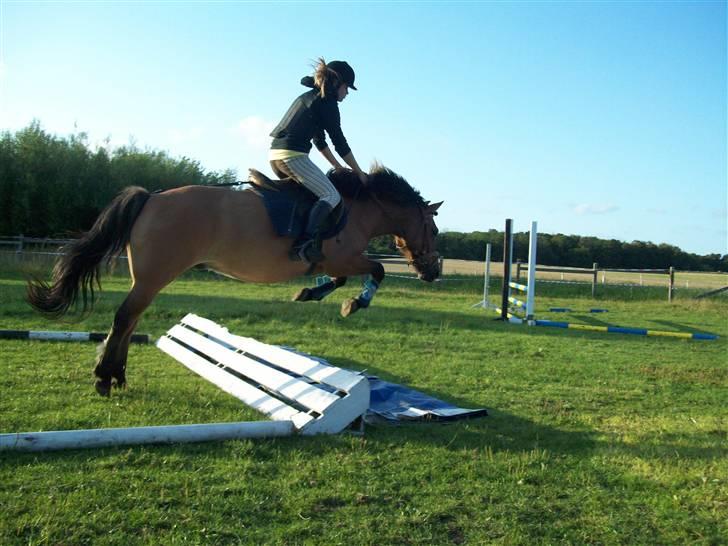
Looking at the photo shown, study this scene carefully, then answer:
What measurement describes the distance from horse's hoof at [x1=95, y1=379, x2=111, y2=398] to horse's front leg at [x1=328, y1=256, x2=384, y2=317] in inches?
85.5

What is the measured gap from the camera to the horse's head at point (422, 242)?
629 cm

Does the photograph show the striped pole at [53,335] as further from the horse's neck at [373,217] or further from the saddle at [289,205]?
the horse's neck at [373,217]

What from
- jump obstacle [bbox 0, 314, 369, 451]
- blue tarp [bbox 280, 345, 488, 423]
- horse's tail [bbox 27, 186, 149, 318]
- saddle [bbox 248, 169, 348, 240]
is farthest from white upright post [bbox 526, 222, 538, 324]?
horse's tail [bbox 27, 186, 149, 318]

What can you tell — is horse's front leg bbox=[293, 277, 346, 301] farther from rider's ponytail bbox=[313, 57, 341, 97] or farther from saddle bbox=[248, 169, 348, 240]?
rider's ponytail bbox=[313, 57, 341, 97]

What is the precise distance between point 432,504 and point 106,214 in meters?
3.63

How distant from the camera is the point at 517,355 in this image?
8945 millimetres

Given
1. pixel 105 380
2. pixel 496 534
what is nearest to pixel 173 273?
pixel 105 380

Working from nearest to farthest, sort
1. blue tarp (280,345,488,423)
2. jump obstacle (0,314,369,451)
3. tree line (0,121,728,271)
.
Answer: jump obstacle (0,314,369,451) < blue tarp (280,345,488,423) < tree line (0,121,728,271)

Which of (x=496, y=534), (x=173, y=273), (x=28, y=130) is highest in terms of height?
(x=28, y=130)

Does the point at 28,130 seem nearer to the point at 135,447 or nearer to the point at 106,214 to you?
the point at 106,214

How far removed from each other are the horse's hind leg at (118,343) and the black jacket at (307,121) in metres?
1.72

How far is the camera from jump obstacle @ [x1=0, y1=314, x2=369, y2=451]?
3832 mm

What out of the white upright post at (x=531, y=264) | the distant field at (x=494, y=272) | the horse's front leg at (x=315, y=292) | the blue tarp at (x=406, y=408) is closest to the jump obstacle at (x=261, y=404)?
the blue tarp at (x=406, y=408)

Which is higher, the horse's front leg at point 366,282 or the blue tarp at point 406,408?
the horse's front leg at point 366,282
